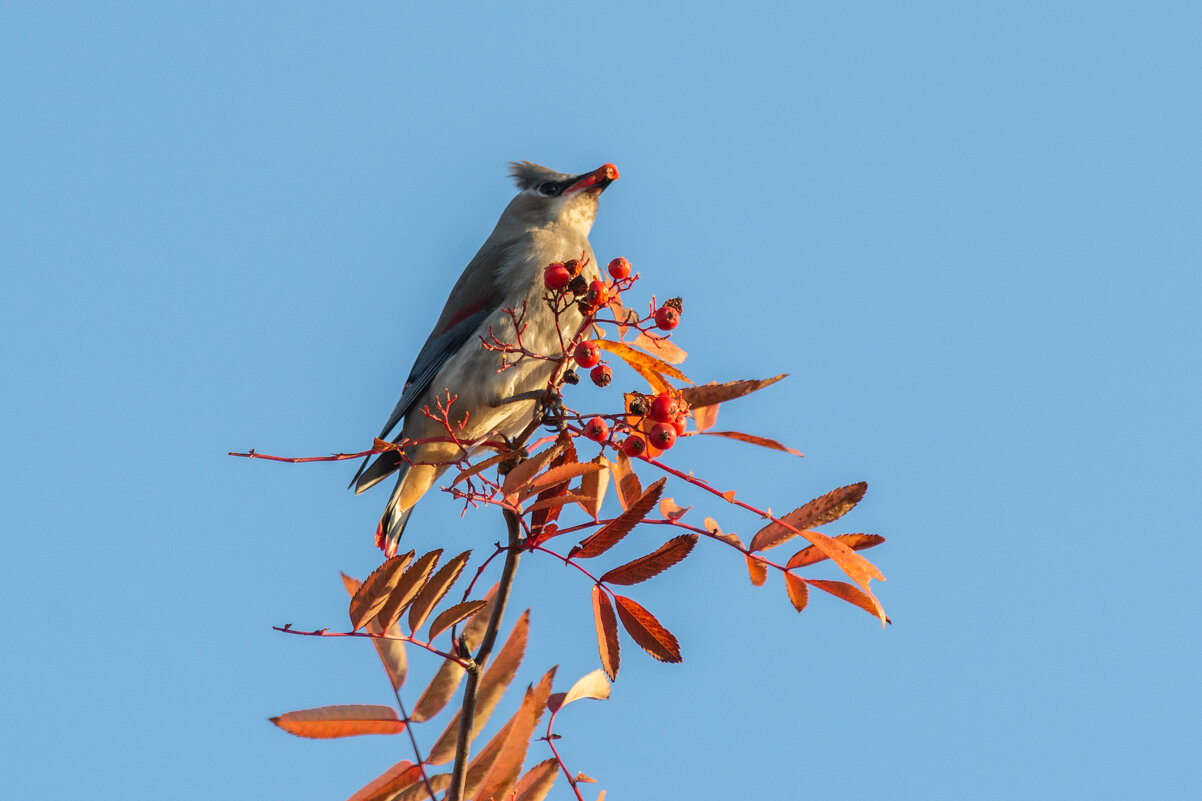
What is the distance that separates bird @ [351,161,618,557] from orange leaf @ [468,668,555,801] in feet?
5.97

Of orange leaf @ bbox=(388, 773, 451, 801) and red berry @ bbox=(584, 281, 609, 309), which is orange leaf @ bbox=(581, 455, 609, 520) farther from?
orange leaf @ bbox=(388, 773, 451, 801)

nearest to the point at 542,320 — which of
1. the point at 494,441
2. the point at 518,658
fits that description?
the point at 494,441

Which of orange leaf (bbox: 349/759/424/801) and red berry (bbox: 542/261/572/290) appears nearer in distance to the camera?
orange leaf (bbox: 349/759/424/801)

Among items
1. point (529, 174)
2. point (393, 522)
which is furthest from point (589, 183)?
point (393, 522)

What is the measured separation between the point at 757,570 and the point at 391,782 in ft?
2.49

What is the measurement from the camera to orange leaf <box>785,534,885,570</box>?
2.16 metres

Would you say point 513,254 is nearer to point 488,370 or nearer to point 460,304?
point 460,304

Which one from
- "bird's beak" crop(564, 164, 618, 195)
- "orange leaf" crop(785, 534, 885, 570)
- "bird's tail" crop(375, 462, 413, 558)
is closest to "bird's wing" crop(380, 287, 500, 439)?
"bird's tail" crop(375, 462, 413, 558)

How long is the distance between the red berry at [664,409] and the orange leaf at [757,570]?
0.31 metres

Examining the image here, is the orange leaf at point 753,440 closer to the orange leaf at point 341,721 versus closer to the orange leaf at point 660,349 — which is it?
the orange leaf at point 660,349

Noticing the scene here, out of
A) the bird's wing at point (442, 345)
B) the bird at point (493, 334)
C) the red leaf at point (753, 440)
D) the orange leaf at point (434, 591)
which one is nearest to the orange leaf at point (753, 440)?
the red leaf at point (753, 440)

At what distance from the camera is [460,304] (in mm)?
4574

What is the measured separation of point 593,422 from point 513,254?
2.29 m

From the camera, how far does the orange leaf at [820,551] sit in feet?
7.07
